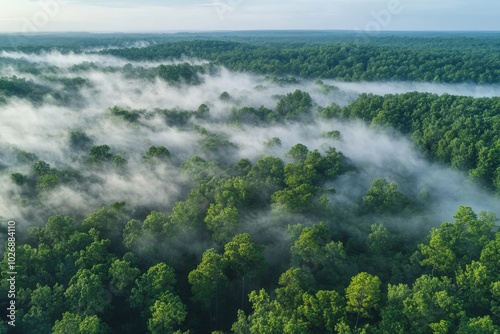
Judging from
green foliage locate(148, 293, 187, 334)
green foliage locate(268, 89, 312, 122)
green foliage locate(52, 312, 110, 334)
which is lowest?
green foliage locate(148, 293, 187, 334)

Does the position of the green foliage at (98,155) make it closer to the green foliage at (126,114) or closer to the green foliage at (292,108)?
the green foliage at (126,114)

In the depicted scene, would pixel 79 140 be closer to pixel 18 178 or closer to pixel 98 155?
pixel 98 155

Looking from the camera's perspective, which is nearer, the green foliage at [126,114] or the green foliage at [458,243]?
the green foliage at [458,243]

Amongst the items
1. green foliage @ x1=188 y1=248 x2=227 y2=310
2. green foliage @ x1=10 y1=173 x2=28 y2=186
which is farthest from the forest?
green foliage @ x1=10 y1=173 x2=28 y2=186

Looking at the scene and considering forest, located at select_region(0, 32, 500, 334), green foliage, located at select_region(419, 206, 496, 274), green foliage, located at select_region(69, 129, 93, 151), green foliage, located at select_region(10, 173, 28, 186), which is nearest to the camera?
forest, located at select_region(0, 32, 500, 334)

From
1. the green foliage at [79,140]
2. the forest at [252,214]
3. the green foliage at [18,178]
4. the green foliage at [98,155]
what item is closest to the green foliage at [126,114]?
the forest at [252,214]

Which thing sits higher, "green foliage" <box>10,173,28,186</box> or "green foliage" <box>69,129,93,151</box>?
"green foliage" <box>10,173,28,186</box>

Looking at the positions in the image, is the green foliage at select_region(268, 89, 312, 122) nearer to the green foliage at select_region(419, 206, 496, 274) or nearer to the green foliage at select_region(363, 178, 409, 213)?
the green foliage at select_region(363, 178, 409, 213)

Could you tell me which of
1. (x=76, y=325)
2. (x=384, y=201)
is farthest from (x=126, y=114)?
(x=76, y=325)

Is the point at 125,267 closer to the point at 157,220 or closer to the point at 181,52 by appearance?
the point at 157,220
